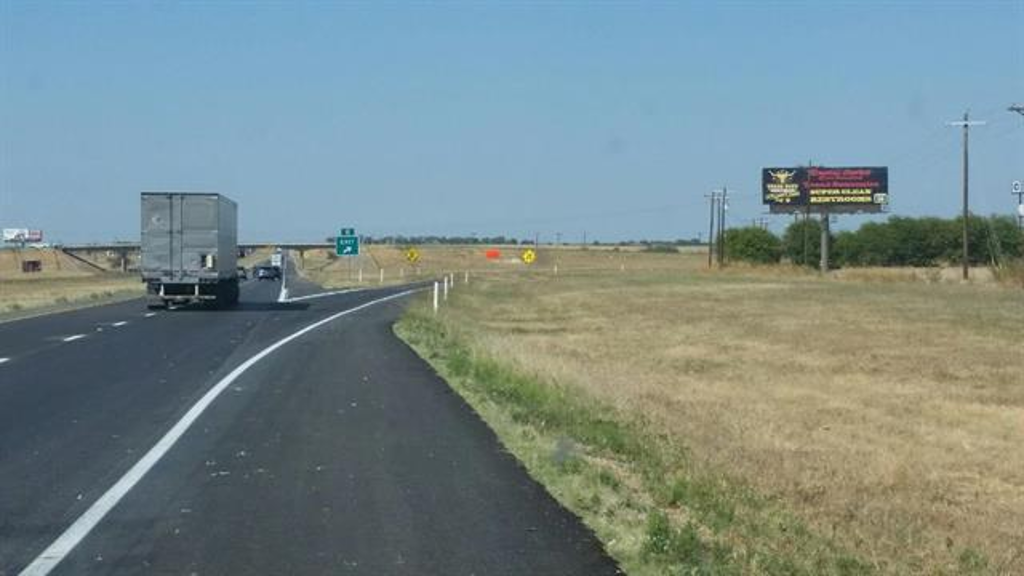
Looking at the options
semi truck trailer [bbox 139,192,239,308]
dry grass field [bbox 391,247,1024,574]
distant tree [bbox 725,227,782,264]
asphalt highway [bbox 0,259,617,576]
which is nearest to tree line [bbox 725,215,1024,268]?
distant tree [bbox 725,227,782,264]

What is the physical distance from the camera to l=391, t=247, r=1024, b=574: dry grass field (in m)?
11.7

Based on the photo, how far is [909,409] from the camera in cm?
2167

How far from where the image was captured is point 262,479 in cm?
1174

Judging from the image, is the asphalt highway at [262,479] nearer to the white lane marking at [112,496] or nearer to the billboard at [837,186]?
the white lane marking at [112,496]

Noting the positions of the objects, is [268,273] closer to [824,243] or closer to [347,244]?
[347,244]

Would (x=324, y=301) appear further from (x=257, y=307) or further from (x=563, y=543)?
(x=563, y=543)

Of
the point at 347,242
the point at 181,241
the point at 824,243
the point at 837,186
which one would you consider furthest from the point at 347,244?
the point at 837,186

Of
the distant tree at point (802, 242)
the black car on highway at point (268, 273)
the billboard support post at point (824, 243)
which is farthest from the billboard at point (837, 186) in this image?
the black car on highway at point (268, 273)

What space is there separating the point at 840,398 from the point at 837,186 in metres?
95.5

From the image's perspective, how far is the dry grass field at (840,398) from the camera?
38.4 feet

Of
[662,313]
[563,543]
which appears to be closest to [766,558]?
[563,543]

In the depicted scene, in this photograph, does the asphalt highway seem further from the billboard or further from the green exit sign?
the billboard

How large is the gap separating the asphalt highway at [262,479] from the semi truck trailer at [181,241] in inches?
904

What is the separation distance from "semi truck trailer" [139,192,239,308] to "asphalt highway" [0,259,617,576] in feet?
75.3
